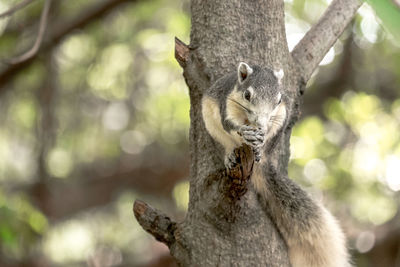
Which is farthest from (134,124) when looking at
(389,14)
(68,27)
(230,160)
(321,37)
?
(389,14)

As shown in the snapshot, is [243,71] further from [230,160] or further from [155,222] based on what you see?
[155,222]

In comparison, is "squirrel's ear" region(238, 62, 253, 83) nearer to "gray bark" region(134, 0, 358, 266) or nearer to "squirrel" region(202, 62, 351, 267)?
"squirrel" region(202, 62, 351, 267)

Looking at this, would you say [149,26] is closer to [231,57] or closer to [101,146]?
[101,146]

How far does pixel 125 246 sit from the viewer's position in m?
7.60

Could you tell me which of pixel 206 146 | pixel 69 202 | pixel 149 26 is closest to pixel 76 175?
pixel 69 202

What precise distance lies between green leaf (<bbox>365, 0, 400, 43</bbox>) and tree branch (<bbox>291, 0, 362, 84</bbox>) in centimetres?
203

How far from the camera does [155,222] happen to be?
2.10 meters

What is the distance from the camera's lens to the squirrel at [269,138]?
210cm

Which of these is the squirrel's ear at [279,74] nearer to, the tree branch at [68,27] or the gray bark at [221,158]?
the gray bark at [221,158]

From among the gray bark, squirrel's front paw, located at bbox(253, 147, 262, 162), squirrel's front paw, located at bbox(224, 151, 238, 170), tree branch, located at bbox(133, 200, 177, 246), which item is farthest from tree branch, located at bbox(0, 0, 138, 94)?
squirrel's front paw, located at bbox(253, 147, 262, 162)

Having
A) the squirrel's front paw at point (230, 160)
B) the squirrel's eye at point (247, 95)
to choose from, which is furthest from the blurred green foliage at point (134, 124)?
the squirrel's front paw at point (230, 160)

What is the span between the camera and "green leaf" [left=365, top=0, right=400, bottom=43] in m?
0.36

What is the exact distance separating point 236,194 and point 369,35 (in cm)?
445

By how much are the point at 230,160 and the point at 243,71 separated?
1.29 ft
